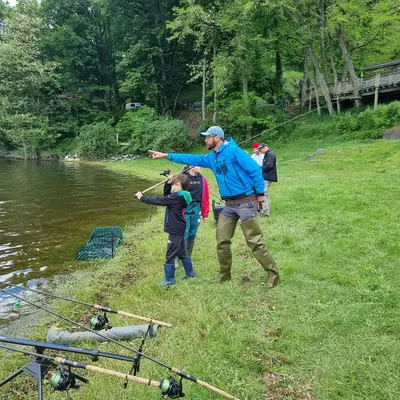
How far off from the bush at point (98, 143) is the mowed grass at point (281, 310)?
31.5m

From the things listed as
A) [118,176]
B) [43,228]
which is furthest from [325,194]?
[118,176]

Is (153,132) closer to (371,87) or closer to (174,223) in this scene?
(371,87)

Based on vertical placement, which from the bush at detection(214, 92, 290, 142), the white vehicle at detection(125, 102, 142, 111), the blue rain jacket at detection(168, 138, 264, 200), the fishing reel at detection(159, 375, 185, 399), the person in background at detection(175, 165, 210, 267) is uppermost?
the white vehicle at detection(125, 102, 142, 111)

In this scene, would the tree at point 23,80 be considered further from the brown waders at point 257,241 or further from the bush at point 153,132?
the brown waders at point 257,241

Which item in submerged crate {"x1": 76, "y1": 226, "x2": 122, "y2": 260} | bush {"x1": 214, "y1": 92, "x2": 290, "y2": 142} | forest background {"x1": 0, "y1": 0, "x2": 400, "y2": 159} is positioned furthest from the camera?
bush {"x1": 214, "y1": 92, "x2": 290, "y2": 142}

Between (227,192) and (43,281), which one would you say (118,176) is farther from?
(227,192)

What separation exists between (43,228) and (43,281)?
4412 millimetres

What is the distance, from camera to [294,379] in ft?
11.7

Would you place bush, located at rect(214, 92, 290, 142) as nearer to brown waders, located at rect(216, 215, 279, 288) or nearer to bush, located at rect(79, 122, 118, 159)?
bush, located at rect(79, 122, 118, 159)

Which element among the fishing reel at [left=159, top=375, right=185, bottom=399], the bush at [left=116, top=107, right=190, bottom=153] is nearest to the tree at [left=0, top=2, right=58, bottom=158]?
the bush at [left=116, top=107, right=190, bottom=153]

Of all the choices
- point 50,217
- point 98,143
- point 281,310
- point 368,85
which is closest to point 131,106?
point 98,143

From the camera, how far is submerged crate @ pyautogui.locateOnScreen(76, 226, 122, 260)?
27.8 ft

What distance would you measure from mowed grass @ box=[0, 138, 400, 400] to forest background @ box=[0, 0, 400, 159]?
17.3m

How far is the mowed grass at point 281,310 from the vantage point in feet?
11.7
